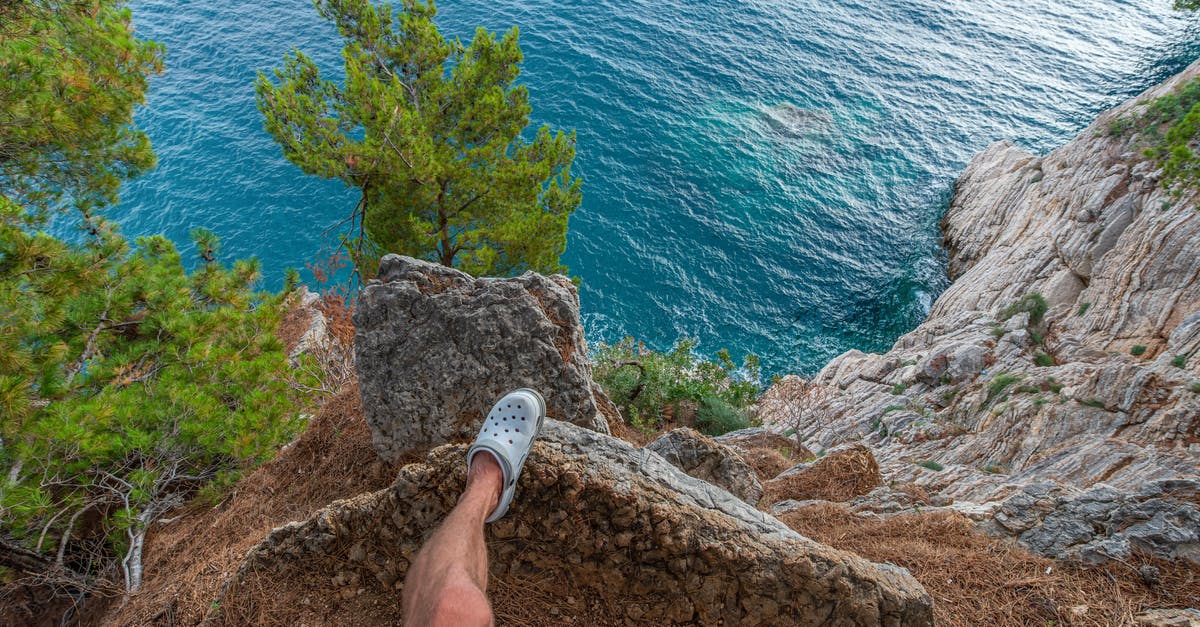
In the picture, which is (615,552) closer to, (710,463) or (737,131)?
(710,463)

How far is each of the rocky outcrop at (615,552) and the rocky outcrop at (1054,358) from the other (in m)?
3.86

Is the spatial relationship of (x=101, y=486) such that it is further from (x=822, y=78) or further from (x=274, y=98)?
(x=822, y=78)

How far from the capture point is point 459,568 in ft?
13.2

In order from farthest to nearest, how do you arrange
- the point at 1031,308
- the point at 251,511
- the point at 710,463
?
the point at 1031,308, the point at 710,463, the point at 251,511

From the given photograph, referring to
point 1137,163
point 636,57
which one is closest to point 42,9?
point 1137,163

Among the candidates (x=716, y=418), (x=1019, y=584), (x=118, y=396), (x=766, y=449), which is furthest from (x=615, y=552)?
(x=716, y=418)

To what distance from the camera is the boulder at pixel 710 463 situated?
830 centimetres

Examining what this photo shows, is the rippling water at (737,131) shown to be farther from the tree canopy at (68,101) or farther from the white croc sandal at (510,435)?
the white croc sandal at (510,435)

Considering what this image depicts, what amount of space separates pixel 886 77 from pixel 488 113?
1589 inches

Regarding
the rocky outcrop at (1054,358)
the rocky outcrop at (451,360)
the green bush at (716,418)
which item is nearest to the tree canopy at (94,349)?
the rocky outcrop at (451,360)

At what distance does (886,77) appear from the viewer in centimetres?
4247

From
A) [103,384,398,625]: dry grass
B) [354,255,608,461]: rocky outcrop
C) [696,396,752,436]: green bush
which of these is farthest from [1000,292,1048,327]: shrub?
[103,384,398,625]: dry grass

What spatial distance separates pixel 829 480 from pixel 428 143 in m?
11.5

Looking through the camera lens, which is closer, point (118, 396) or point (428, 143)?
point (118, 396)
